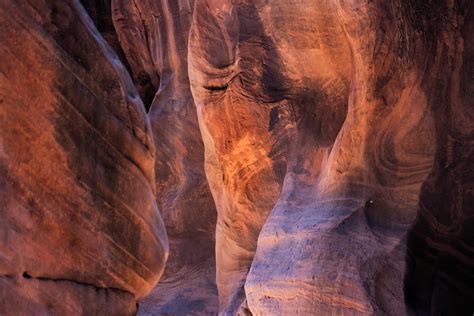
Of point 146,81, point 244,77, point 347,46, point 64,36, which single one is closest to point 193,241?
→ point 146,81

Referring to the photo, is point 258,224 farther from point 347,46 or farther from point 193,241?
point 193,241

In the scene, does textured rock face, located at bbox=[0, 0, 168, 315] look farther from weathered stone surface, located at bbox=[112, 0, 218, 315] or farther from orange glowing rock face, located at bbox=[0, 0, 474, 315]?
weathered stone surface, located at bbox=[112, 0, 218, 315]

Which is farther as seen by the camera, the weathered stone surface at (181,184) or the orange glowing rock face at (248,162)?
the weathered stone surface at (181,184)

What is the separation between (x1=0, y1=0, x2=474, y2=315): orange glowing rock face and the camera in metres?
2.56

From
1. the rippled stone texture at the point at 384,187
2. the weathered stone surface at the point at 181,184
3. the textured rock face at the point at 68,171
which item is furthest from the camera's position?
the weathered stone surface at the point at 181,184

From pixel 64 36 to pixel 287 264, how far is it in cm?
174

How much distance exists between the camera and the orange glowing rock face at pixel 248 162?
2.56m

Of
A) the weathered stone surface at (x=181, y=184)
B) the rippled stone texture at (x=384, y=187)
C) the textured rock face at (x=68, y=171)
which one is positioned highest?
the textured rock face at (x=68, y=171)

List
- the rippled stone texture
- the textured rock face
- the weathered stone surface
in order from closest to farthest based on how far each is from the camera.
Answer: the textured rock face
the rippled stone texture
the weathered stone surface

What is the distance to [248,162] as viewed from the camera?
4973 millimetres

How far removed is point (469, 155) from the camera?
13.3ft

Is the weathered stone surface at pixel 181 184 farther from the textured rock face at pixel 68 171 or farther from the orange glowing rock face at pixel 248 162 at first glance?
the textured rock face at pixel 68 171

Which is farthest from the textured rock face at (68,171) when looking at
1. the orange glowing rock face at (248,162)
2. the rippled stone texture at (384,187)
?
the rippled stone texture at (384,187)

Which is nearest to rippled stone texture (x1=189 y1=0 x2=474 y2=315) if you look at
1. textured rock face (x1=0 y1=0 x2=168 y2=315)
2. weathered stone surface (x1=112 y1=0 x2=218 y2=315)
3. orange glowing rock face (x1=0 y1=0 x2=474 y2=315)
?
orange glowing rock face (x1=0 y1=0 x2=474 y2=315)
